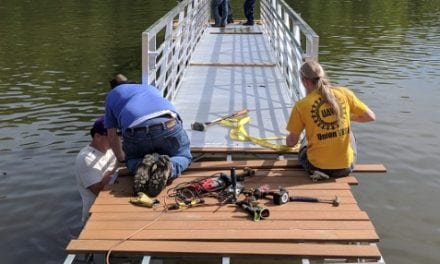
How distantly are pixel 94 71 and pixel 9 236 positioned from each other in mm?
8426

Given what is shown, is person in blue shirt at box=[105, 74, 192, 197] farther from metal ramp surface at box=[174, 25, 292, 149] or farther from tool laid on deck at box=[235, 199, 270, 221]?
metal ramp surface at box=[174, 25, 292, 149]

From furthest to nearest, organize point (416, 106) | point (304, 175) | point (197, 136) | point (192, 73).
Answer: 1. point (416, 106)
2. point (192, 73)
3. point (197, 136)
4. point (304, 175)

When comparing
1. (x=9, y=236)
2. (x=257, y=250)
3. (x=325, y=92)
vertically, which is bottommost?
(x=9, y=236)

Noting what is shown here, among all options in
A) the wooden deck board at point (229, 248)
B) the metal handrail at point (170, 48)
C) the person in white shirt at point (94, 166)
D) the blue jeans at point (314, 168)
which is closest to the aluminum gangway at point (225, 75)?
the metal handrail at point (170, 48)

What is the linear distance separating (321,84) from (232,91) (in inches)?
154

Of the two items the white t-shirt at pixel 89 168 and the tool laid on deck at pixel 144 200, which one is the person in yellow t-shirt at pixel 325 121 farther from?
the white t-shirt at pixel 89 168

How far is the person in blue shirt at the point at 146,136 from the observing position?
4.95m

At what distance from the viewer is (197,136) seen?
663 cm

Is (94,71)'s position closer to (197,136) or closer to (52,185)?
(52,185)

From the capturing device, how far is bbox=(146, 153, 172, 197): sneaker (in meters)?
4.88

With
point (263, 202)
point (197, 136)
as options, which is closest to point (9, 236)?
point (197, 136)

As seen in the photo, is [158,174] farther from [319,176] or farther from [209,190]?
[319,176]

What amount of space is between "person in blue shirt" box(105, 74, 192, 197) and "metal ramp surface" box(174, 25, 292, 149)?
100 cm

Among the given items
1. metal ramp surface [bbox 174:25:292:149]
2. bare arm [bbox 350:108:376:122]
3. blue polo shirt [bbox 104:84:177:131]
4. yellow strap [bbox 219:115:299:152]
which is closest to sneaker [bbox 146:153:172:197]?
blue polo shirt [bbox 104:84:177:131]
